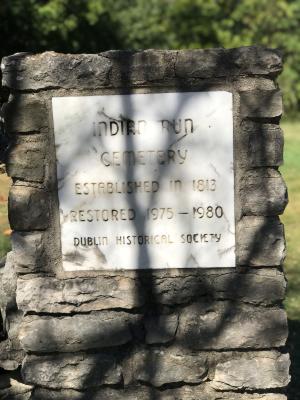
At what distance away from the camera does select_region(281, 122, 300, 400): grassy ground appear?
4488mm

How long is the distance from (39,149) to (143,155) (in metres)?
0.44

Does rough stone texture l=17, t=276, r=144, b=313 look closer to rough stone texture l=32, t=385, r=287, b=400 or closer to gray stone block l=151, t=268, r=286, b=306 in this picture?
gray stone block l=151, t=268, r=286, b=306

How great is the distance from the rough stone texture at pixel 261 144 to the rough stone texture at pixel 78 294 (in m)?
0.74

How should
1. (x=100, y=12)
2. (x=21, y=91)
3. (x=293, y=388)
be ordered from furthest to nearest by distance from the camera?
(x=100, y=12) → (x=293, y=388) → (x=21, y=91)

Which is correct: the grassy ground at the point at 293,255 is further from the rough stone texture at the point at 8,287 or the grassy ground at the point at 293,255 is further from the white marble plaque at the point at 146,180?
the rough stone texture at the point at 8,287

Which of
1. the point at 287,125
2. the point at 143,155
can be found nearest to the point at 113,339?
the point at 143,155

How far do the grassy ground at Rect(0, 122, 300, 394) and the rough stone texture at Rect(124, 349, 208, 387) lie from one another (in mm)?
938

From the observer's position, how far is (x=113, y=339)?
10.8 ft

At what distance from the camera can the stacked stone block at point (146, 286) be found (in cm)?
318

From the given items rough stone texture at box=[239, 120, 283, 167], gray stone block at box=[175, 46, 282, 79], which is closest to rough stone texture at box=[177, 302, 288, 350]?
rough stone texture at box=[239, 120, 283, 167]

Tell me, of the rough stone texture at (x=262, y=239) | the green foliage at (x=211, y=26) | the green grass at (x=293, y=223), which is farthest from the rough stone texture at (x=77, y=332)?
the green foliage at (x=211, y=26)

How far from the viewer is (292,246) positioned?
290 inches

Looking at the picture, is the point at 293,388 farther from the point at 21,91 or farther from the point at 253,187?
the point at 21,91

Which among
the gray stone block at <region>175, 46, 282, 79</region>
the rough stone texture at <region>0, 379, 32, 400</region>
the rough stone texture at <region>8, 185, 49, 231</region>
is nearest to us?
the gray stone block at <region>175, 46, 282, 79</region>
